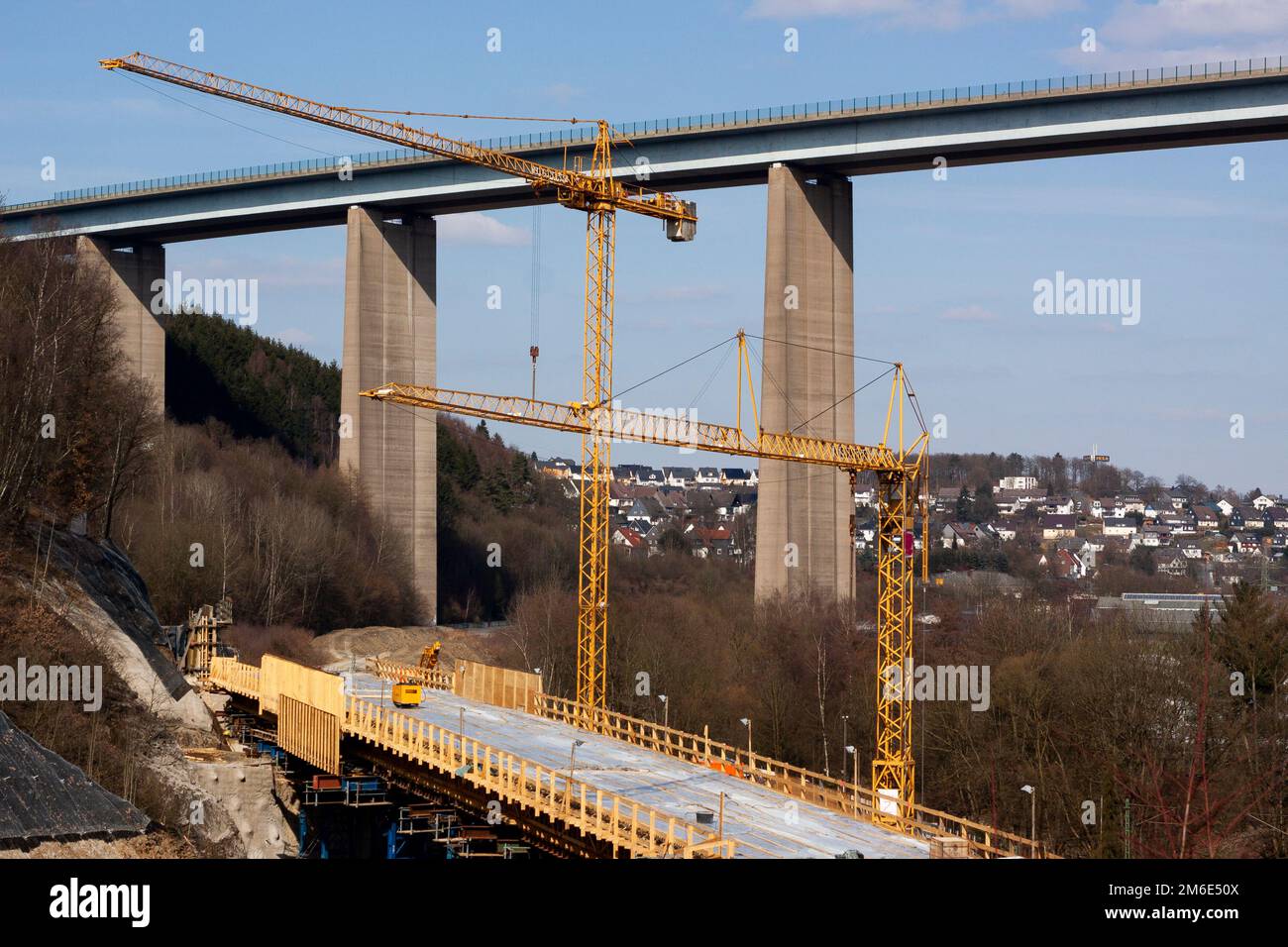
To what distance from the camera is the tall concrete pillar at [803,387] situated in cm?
7869

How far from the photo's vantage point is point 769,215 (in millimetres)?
79188

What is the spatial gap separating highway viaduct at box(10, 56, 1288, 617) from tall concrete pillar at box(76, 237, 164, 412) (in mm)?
128

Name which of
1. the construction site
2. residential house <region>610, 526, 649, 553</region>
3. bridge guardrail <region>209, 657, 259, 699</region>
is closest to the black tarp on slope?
the construction site

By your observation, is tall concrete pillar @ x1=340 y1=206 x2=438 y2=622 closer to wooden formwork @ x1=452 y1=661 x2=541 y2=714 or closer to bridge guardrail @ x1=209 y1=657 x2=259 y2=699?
bridge guardrail @ x1=209 y1=657 x2=259 y2=699

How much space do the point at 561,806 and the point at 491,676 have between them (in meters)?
21.8

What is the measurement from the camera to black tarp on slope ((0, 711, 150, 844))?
32.2 meters

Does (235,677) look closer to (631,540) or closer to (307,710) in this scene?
(307,710)

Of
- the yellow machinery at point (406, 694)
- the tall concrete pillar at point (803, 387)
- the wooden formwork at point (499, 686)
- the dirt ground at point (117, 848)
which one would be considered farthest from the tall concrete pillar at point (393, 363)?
the dirt ground at point (117, 848)

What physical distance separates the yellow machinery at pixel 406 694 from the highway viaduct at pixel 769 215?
107 ft

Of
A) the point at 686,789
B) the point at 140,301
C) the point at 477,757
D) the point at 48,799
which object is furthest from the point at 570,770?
the point at 140,301

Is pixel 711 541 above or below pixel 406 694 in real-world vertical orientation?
above

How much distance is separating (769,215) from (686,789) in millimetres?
Result: 47530

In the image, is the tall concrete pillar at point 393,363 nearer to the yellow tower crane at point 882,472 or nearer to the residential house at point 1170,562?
the yellow tower crane at point 882,472
